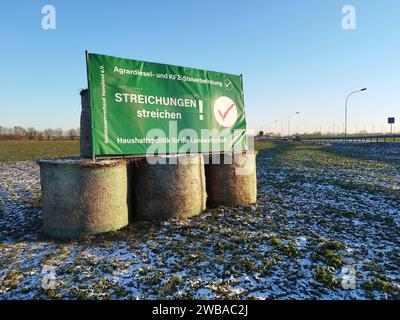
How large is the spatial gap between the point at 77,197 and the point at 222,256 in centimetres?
295

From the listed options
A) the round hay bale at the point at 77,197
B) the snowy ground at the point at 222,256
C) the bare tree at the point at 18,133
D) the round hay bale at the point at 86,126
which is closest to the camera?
the snowy ground at the point at 222,256

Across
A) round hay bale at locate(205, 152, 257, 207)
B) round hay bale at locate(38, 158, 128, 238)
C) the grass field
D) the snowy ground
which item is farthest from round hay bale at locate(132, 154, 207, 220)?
the grass field

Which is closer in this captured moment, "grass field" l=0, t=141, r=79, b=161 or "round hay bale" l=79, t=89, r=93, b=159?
"round hay bale" l=79, t=89, r=93, b=159

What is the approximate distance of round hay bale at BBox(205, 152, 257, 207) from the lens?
23.9 ft

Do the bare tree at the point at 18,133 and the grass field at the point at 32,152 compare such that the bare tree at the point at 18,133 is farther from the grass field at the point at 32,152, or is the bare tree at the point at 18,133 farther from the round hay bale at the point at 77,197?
the round hay bale at the point at 77,197

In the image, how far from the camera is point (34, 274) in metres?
3.97

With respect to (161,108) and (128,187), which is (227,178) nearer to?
(161,108)

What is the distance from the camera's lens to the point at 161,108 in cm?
658

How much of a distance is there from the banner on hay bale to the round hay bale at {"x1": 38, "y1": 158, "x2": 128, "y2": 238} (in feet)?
2.30

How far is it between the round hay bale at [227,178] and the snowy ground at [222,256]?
1.22 ft

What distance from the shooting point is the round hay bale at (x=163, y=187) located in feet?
19.8

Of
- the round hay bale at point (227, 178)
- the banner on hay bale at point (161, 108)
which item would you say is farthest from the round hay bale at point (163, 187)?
the round hay bale at point (227, 178)

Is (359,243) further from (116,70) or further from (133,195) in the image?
(116,70)

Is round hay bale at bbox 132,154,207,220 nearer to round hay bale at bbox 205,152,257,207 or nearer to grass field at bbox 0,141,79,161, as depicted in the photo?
round hay bale at bbox 205,152,257,207
